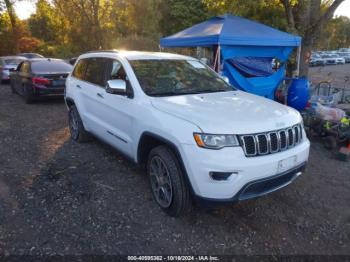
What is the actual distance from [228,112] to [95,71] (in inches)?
104

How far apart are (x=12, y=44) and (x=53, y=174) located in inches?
1192

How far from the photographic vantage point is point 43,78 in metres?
8.99

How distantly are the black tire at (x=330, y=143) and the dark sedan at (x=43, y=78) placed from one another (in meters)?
7.41

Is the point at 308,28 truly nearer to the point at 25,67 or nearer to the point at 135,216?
the point at 135,216

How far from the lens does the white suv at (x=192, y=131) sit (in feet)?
9.07

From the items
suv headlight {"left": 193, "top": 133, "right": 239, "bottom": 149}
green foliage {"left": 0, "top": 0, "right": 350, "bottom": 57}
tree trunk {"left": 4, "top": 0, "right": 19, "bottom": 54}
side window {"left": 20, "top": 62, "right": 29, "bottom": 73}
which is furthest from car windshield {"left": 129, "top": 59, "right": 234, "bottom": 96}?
tree trunk {"left": 4, "top": 0, "right": 19, "bottom": 54}

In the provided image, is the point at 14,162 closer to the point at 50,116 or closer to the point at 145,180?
the point at 145,180

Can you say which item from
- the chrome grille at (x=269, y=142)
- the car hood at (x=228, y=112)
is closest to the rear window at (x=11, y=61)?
the car hood at (x=228, y=112)

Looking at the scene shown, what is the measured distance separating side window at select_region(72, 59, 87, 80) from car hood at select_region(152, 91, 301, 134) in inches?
94.8

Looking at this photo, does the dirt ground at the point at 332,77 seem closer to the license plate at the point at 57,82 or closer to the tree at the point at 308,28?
the tree at the point at 308,28

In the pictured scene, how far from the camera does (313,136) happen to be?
629 cm

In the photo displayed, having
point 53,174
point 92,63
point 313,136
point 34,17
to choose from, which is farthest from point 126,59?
point 34,17

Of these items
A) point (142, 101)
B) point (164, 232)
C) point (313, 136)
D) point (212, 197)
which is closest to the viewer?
point (212, 197)

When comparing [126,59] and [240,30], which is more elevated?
[240,30]
